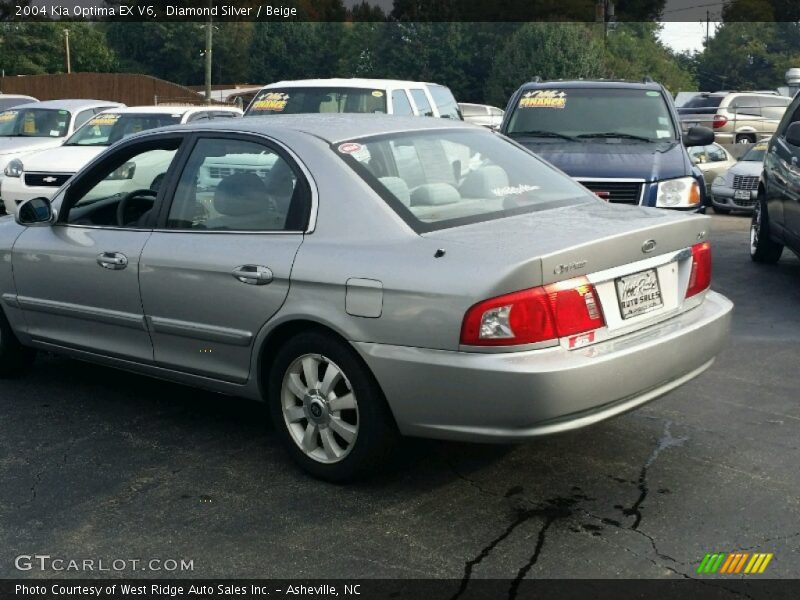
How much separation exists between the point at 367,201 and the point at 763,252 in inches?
277

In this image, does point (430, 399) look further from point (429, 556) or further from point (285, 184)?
point (285, 184)

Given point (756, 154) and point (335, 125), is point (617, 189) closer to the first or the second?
point (335, 125)

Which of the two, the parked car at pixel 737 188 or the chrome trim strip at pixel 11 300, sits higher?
the chrome trim strip at pixel 11 300

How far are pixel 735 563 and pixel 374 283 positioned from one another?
1.68m

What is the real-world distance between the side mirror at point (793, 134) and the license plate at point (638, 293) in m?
4.82

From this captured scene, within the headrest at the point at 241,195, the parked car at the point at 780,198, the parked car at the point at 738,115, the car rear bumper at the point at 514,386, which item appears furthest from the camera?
the parked car at the point at 738,115

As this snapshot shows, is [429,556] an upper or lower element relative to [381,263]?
lower

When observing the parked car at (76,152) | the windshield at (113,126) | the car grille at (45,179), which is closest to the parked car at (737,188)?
the parked car at (76,152)

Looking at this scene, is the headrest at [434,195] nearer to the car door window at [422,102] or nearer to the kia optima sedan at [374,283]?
the kia optima sedan at [374,283]

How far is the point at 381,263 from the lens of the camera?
14.2ft

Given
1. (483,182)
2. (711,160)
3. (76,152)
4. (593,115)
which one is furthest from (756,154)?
(483,182)

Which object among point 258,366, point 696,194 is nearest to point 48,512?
point 258,366

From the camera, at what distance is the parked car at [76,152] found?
1331cm

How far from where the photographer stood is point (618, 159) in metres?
9.41
